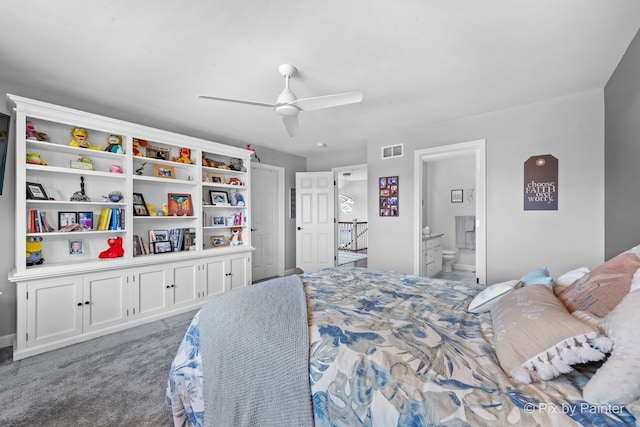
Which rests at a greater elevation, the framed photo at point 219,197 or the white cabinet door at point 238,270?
the framed photo at point 219,197

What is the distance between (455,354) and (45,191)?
12.4 feet

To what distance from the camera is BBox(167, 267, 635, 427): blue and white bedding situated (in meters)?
0.78

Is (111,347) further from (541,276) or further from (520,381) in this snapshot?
(541,276)

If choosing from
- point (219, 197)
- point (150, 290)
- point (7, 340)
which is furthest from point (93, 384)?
point (219, 197)

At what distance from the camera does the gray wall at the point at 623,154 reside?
6.63ft

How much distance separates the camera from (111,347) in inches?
99.0

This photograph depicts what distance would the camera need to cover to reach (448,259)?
5.52m

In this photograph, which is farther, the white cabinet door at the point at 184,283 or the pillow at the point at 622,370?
the white cabinet door at the point at 184,283

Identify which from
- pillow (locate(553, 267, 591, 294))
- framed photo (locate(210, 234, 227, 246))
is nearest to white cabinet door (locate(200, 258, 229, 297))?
framed photo (locate(210, 234, 227, 246))

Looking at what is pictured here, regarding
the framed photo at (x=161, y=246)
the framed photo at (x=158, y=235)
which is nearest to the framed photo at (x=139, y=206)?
the framed photo at (x=158, y=235)

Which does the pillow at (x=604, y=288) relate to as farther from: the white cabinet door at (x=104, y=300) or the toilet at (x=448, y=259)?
the toilet at (x=448, y=259)

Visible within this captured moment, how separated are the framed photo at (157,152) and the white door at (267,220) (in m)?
1.56

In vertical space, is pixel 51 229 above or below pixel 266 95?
below

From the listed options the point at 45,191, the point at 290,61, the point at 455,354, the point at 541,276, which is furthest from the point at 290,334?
the point at 45,191
